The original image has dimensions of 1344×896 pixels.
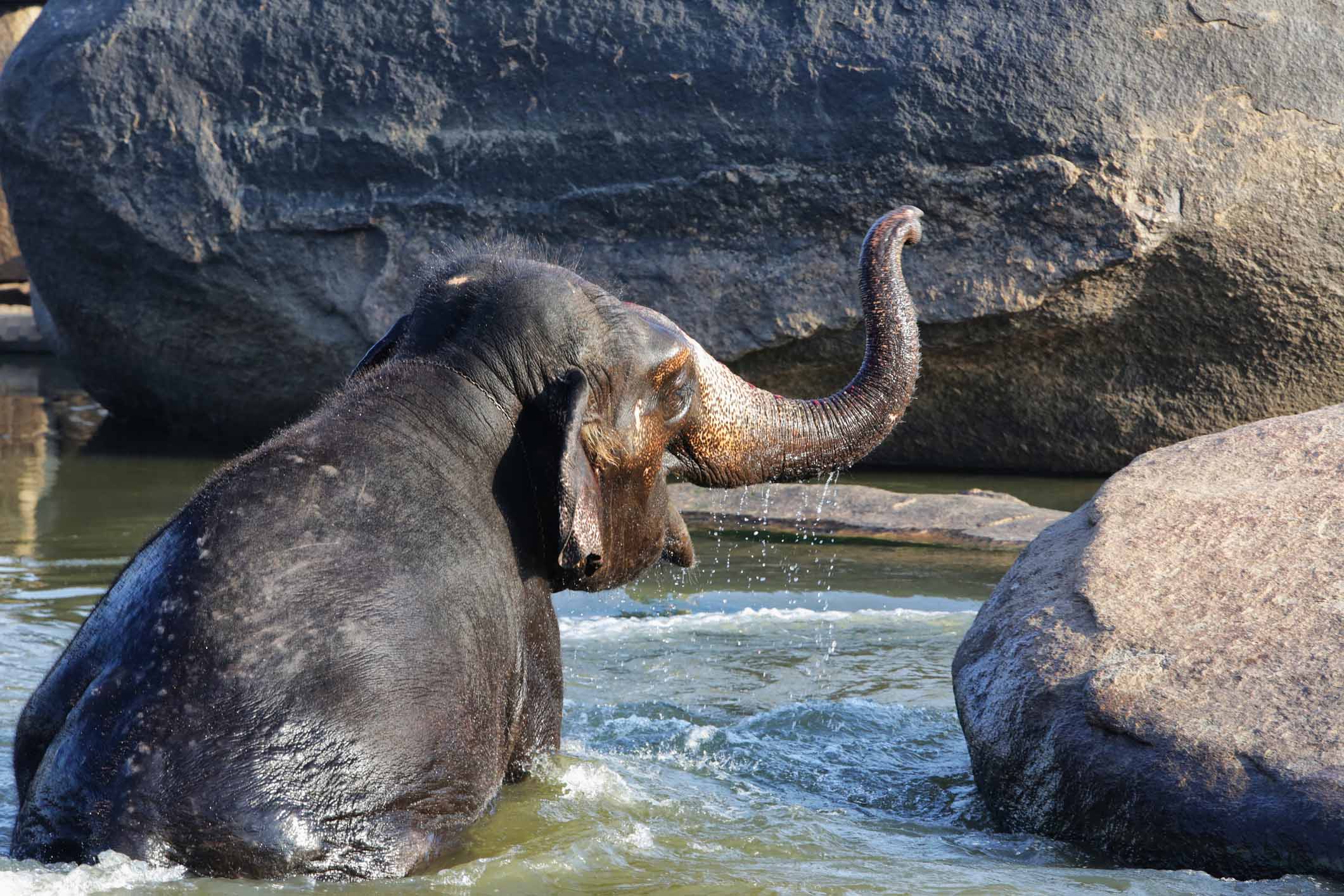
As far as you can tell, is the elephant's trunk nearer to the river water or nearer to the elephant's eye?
the elephant's eye

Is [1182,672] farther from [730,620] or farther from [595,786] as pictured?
[730,620]

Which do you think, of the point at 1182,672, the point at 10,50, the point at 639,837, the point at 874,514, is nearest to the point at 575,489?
the point at 639,837

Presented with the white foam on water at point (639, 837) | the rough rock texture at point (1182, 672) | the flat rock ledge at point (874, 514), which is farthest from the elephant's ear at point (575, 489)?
Answer: the flat rock ledge at point (874, 514)

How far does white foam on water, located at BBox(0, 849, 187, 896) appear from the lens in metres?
3.07

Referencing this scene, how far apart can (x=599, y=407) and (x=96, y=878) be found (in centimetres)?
152

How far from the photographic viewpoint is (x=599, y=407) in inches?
153

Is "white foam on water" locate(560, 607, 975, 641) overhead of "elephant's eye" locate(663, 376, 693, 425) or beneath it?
beneath

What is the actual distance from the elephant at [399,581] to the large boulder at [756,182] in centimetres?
504

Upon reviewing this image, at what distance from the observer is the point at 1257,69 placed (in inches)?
351

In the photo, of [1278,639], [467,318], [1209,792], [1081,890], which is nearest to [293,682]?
[467,318]

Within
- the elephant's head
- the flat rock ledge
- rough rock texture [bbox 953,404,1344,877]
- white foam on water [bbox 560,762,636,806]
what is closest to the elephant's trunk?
the elephant's head

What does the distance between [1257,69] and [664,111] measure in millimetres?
3322

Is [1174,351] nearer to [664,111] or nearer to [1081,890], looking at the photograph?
[664,111]

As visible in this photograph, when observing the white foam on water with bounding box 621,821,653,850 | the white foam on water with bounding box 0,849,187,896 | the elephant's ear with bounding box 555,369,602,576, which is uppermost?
the elephant's ear with bounding box 555,369,602,576
